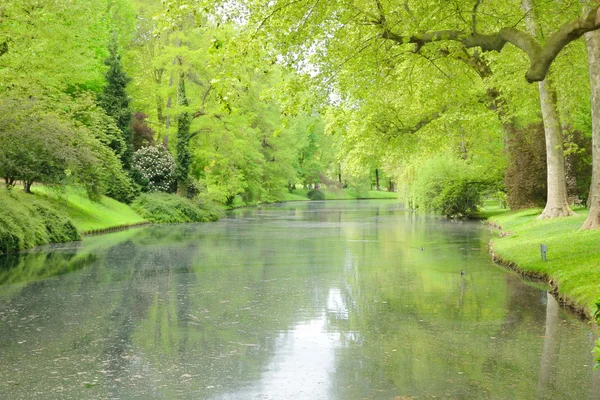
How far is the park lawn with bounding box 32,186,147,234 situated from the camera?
93.8ft

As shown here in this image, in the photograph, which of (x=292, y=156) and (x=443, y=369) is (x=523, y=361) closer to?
(x=443, y=369)

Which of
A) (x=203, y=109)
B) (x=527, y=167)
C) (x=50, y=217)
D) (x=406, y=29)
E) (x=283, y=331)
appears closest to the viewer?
(x=283, y=331)

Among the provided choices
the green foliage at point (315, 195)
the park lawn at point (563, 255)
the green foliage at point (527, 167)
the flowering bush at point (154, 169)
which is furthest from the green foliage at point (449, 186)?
the green foliage at point (315, 195)

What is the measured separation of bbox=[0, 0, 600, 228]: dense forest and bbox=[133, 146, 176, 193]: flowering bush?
0.09 metres

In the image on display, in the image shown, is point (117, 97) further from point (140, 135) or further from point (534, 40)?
point (534, 40)

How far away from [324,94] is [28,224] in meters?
11.6

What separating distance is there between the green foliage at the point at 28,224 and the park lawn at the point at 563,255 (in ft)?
46.4

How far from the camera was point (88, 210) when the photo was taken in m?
31.1

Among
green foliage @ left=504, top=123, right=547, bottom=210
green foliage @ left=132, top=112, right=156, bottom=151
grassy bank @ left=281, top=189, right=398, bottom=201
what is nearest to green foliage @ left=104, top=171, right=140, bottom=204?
green foliage @ left=132, top=112, right=156, bottom=151

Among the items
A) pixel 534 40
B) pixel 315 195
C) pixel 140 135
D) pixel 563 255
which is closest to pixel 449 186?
pixel 140 135

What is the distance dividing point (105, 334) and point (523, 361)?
5607 mm

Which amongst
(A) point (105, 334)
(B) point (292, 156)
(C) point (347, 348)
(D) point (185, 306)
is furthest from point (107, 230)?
(B) point (292, 156)

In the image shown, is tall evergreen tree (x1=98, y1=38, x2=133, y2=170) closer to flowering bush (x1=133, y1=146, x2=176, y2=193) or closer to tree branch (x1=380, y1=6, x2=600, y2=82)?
flowering bush (x1=133, y1=146, x2=176, y2=193)

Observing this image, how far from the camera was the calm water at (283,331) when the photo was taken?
23.2 ft
